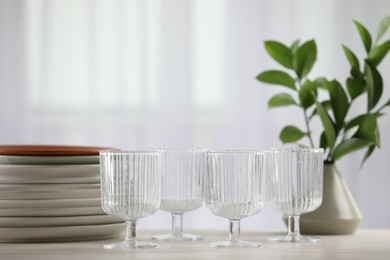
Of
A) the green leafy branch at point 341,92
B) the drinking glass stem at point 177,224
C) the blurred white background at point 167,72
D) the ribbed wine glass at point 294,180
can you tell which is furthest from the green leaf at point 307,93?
→ the blurred white background at point 167,72

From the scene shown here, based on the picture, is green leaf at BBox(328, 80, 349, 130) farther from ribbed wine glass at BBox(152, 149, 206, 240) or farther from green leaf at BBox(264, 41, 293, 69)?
ribbed wine glass at BBox(152, 149, 206, 240)

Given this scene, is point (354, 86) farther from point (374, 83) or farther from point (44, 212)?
point (44, 212)

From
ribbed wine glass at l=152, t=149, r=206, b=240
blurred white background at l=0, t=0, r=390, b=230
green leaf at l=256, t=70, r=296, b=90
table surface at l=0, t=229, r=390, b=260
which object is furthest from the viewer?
blurred white background at l=0, t=0, r=390, b=230

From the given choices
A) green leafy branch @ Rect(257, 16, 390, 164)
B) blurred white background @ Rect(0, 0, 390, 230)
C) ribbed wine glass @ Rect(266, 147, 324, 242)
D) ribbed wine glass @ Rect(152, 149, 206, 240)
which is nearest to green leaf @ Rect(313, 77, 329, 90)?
green leafy branch @ Rect(257, 16, 390, 164)

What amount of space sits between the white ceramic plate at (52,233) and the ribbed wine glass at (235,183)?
219mm

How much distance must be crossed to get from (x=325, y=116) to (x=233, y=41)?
1.63 m

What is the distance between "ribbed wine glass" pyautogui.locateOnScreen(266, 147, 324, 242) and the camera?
1.28 meters

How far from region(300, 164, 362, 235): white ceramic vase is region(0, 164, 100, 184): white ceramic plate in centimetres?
45

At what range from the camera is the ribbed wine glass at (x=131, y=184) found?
1.15 metres

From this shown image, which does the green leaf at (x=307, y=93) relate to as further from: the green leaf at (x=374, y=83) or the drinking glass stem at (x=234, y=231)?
the drinking glass stem at (x=234, y=231)

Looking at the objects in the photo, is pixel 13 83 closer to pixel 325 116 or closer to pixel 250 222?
pixel 250 222

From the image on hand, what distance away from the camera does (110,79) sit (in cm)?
310

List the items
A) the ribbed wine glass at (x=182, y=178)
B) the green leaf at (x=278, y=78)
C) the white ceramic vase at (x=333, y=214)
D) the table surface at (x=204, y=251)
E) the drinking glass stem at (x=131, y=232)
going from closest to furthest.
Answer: the table surface at (x=204, y=251), the drinking glass stem at (x=131, y=232), the ribbed wine glass at (x=182, y=178), the white ceramic vase at (x=333, y=214), the green leaf at (x=278, y=78)

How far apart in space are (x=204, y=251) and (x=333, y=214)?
42 centimetres
